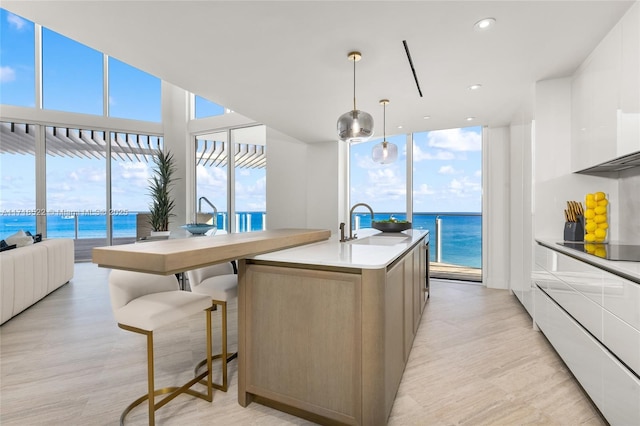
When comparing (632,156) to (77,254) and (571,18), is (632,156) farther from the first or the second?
(77,254)

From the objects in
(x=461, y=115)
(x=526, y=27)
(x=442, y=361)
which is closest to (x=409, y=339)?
(x=442, y=361)

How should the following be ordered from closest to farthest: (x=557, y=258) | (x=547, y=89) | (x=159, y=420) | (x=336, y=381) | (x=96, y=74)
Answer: (x=336, y=381) → (x=159, y=420) → (x=557, y=258) → (x=547, y=89) → (x=96, y=74)

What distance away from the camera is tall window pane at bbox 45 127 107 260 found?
6441mm

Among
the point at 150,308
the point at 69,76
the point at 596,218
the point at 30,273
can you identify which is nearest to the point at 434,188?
the point at 596,218

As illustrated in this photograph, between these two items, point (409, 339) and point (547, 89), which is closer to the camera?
point (409, 339)

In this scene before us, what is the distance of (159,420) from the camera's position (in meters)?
1.71

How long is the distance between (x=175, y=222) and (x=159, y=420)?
20.0 ft

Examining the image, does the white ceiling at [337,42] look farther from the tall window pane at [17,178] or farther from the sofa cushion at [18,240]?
the tall window pane at [17,178]

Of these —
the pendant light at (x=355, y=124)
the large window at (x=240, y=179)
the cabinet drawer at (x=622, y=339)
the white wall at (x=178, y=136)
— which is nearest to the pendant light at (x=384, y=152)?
the pendant light at (x=355, y=124)

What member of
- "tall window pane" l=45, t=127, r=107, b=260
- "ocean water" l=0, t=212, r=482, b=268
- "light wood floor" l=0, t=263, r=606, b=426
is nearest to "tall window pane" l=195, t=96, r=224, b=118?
"tall window pane" l=45, t=127, r=107, b=260

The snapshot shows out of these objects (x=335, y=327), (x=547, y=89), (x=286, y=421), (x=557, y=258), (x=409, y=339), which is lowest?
(x=286, y=421)

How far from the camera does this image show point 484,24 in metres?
2.06

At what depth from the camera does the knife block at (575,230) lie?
2.57 metres

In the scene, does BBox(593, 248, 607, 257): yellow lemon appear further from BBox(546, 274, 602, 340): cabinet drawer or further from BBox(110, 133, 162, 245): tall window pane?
BBox(110, 133, 162, 245): tall window pane
